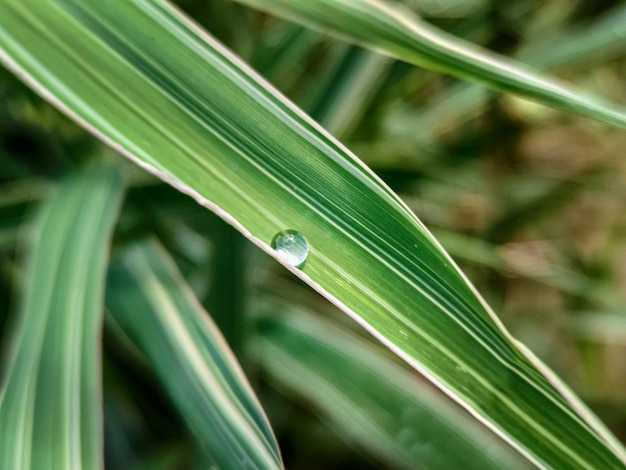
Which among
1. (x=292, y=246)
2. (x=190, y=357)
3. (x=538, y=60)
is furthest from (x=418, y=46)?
(x=538, y=60)

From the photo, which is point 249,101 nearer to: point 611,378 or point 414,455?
point 414,455

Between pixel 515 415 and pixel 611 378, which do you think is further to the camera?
pixel 611 378

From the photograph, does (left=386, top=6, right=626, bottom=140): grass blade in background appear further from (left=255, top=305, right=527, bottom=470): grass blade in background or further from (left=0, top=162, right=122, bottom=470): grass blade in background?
(left=0, top=162, right=122, bottom=470): grass blade in background

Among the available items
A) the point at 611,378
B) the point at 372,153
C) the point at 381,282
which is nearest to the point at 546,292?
the point at 611,378

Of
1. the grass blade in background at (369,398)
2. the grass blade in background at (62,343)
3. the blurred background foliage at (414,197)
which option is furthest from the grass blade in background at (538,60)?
the grass blade in background at (62,343)

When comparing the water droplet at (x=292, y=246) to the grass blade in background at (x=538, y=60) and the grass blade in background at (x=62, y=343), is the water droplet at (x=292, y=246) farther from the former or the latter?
the grass blade in background at (x=538, y=60)

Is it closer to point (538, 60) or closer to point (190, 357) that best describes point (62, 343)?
point (190, 357)
